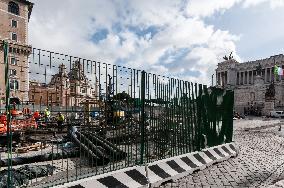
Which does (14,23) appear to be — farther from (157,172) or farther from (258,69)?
(258,69)

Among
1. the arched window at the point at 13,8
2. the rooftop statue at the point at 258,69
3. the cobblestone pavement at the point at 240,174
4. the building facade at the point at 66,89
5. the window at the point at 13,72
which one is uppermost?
the arched window at the point at 13,8

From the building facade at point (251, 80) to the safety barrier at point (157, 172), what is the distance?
7017 centimetres

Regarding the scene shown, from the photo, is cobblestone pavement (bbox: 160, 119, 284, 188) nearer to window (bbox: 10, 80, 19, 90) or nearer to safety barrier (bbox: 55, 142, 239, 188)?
safety barrier (bbox: 55, 142, 239, 188)

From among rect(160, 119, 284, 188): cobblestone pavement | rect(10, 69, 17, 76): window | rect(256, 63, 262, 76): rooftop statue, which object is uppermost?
rect(256, 63, 262, 76): rooftop statue

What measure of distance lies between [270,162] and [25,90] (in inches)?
323

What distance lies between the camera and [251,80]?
103062 mm

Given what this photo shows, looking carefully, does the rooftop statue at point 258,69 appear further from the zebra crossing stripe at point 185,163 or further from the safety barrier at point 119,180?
the safety barrier at point 119,180

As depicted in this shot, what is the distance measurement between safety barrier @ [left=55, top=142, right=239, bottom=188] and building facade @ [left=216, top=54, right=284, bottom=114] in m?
70.2

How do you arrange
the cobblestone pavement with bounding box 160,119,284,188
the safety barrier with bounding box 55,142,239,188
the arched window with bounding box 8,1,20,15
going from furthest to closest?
1. the arched window with bounding box 8,1,20,15
2. the cobblestone pavement with bounding box 160,119,284,188
3. the safety barrier with bounding box 55,142,239,188

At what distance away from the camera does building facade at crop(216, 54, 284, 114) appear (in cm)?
8294

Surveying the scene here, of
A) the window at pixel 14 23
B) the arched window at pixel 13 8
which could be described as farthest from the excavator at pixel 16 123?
the arched window at pixel 13 8

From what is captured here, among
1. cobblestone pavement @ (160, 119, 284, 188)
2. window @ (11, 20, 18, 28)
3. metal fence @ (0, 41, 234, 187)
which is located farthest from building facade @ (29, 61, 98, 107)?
window @ (11, 20, 18, 28)

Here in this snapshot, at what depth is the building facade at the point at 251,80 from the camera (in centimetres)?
8294

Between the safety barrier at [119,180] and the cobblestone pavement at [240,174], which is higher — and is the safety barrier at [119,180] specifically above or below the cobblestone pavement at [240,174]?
above
